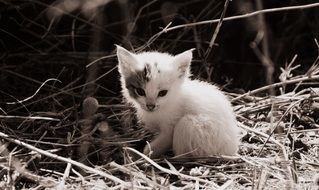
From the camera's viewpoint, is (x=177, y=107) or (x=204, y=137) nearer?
(x=204, y=137)

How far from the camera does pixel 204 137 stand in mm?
3352

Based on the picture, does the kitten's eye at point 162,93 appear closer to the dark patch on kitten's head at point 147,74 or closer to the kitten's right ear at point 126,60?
the dark patch on kitten's head at point 147,74

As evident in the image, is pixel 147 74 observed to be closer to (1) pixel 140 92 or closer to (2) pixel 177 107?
(1) pixel 140 92

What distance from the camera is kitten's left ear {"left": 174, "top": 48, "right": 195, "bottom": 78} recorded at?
3592 mm

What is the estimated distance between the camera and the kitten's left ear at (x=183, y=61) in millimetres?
3592

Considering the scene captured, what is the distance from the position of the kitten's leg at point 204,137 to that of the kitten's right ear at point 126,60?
476 millimetres

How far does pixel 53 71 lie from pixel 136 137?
44.3 inches

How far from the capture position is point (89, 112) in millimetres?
3812

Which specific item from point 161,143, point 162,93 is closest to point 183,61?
point 162,93

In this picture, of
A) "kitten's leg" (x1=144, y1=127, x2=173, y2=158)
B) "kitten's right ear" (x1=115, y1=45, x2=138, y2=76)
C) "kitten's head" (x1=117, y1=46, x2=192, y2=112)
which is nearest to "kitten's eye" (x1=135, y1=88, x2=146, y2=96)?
"kitten's head" (x1=117, y1=46, x2=192, y2=112)

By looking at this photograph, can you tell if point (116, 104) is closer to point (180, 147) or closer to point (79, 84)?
point (79, 84)

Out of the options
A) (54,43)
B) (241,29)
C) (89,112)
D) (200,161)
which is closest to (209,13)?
(241,29)

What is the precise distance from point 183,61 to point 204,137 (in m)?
0.54

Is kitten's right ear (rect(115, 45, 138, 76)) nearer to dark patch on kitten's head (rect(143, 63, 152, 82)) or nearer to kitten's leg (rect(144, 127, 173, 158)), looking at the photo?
dark patch on kitten's head (rect(143, 63, 152, 82))
